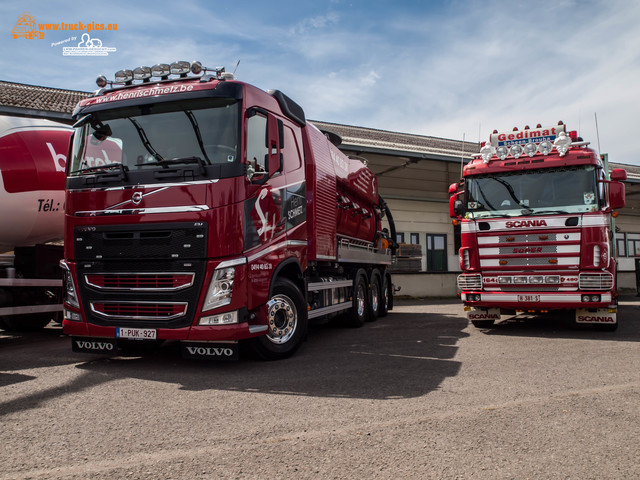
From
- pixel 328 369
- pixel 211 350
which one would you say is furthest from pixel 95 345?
pixel 328 369

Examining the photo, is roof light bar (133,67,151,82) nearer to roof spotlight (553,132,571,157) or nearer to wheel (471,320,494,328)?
roof spotlight (553,132,571,157)

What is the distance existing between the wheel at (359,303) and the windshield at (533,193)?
2.53 meters

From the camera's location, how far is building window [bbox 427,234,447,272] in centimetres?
2461

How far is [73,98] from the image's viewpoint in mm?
18969

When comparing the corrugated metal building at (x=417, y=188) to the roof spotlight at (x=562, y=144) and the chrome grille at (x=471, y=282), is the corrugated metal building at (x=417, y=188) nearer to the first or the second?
the roof spotlight at (x=562, y=144)

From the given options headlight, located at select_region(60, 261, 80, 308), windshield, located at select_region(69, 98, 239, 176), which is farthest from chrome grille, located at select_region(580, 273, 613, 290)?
headlight, located at select_region(60, 261, 80, 308)

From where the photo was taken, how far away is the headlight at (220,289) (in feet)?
18.6

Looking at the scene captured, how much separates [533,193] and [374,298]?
4.29 metres

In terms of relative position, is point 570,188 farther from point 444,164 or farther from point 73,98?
point 73,98

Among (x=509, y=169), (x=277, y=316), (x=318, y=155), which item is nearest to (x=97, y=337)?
(x=277, y=316)

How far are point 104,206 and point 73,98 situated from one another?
15.2 m

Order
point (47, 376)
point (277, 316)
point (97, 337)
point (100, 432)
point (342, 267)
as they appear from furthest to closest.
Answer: point (342, 267)
point (277, 316)
point (97, 337)
point (47, 376)
point (100, 432)

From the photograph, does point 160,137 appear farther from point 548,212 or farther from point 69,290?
point 548,212

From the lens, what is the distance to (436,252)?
24828mm
